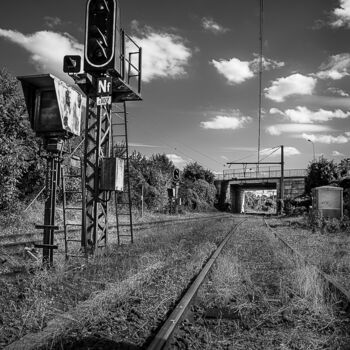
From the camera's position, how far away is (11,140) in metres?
16.2

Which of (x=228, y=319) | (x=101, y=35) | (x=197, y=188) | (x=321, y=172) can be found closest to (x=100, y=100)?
(x=101, y=35)

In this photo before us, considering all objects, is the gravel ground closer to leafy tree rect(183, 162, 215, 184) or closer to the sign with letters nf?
the sign with letters nf

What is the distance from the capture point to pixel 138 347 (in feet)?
11.1

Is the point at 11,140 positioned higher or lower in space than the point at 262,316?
higher

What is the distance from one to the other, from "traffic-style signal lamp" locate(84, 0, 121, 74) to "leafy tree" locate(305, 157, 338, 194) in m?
35.5

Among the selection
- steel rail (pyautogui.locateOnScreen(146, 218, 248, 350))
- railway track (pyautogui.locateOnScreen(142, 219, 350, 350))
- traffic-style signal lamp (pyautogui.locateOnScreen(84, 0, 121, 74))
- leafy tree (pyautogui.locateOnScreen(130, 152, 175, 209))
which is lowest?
railway track (pyautogui.locateOnScreen(142, 219, 350, 350))

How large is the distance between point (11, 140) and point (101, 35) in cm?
974

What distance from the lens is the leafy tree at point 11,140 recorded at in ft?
50.9

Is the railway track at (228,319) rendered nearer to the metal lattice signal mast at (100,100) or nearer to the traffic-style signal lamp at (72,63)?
the metal lattice signal mast at (100,100)

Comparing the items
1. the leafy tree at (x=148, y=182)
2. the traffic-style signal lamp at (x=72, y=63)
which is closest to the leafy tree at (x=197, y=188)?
the leafy tree at (x=148, y=182)

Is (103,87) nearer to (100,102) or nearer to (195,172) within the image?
(100,102)

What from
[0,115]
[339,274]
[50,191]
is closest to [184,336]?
[339,274]

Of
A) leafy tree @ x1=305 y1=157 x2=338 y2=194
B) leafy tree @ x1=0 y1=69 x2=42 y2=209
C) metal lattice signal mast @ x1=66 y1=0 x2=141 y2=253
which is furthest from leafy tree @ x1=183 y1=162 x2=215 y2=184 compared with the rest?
metal lattice signal mast @ x1=66 y1=0 x2=141 y2=253

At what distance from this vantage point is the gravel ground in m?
3.65
